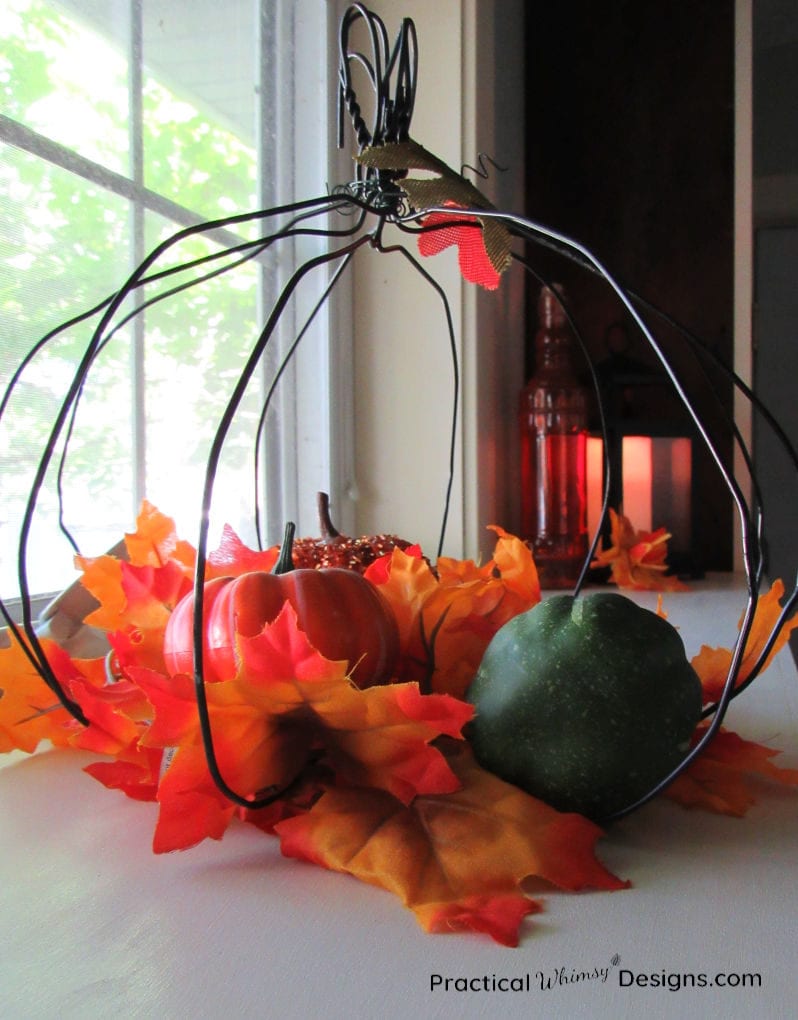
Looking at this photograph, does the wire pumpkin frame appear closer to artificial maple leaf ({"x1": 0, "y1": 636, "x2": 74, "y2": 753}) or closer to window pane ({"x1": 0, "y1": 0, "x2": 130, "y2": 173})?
artificial maple leaf ({"x1": 0, "y1": 636, "x2": 74, "y2": 753})

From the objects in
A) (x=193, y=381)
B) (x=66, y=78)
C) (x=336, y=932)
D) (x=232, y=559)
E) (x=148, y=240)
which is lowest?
(x=336, y=932)

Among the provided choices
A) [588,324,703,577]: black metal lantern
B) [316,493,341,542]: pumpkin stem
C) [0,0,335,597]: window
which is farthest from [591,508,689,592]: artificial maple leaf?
[316,493,341,542]: pumpkin stem

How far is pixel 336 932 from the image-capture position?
0.32 m

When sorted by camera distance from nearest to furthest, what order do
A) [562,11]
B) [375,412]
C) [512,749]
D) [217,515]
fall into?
[512,749]
[217,515]
[375,412]
[562,11]

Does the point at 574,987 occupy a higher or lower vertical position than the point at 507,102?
lower

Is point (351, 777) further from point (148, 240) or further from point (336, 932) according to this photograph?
point (148, 240)

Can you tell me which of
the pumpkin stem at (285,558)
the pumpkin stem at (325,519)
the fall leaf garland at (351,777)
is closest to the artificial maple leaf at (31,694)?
the fall leaf garland at (351,777)

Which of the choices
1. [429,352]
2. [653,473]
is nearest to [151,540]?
[429,352]

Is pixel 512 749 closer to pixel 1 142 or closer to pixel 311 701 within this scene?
pixel 311 701

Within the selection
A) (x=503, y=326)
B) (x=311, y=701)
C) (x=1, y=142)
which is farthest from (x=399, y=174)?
(x=503, y=326)

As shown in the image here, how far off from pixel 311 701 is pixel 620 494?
1.32 m

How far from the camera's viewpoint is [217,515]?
3.62 feet

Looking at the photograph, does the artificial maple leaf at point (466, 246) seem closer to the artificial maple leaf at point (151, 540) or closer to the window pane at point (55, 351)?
the artificial maple leaf at point (151, 540)

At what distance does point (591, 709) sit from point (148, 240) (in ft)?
2.43
